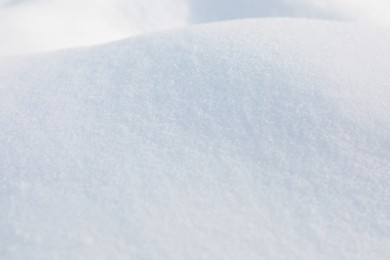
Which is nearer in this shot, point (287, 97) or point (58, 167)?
point (58, 167)

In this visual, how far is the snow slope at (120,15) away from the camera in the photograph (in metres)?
2.24

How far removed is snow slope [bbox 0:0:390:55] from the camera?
2.24m

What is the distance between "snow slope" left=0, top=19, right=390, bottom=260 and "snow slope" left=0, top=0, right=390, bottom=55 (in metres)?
0.89

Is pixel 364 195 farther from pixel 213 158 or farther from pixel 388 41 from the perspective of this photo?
pixel 388 41

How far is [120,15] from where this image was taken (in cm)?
249

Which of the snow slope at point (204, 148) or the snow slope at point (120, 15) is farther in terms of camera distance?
the snow slope at point (120, 15)

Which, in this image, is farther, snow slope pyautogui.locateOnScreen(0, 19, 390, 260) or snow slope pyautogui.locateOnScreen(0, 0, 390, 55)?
snow slope pyautogui.locateOnScreen(0, 0, 390, 55)

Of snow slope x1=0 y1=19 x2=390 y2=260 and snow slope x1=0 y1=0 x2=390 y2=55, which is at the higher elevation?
snow slope x1=0 y1=0 x2=390 y2=55

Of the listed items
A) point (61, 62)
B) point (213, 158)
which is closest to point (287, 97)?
point (213, 158)

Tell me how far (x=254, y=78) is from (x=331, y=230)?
445 millimetres

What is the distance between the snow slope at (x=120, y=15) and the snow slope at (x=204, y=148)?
886mm

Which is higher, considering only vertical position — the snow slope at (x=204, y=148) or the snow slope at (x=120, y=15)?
the snow slope at (x=120, y=15)

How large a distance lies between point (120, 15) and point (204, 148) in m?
1.63

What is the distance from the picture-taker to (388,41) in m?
1.37
